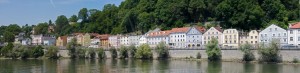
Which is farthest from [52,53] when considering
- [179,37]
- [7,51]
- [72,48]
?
[179,37]

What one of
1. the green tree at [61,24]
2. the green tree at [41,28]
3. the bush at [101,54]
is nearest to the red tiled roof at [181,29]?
the bush at [101,54]

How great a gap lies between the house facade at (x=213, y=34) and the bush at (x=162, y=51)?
7130 mm

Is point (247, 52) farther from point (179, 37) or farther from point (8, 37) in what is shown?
point (8, 37)

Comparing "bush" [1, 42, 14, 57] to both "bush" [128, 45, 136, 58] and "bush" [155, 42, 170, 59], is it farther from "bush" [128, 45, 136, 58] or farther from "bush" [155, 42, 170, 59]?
"bush" [155, 42, 170, 59]

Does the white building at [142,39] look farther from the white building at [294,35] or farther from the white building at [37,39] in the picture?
the white building at [37,39]

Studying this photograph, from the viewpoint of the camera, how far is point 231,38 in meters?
74.8

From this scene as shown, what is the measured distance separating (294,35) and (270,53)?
832 centimetres

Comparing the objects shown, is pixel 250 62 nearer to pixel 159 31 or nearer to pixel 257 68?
pixel 257 68

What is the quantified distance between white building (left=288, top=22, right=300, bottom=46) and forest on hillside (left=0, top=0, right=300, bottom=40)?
9869 mm

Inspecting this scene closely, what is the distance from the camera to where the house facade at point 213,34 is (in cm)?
7662

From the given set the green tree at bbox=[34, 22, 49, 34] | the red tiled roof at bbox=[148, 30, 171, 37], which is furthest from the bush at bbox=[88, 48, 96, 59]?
the green tree at bbox=[34, 22, 49, 34]

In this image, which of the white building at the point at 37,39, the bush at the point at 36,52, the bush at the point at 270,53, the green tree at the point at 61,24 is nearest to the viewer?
the bush at the point at 270,53

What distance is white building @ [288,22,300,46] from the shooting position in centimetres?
6450

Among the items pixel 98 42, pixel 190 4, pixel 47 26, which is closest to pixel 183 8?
pixel 190 4
